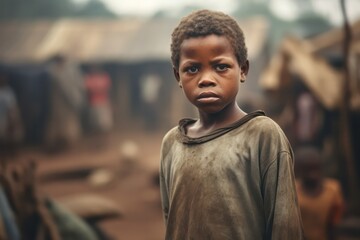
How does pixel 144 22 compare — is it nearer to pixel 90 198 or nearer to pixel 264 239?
pixel 90 198

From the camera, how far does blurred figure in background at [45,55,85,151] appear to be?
47.7ft

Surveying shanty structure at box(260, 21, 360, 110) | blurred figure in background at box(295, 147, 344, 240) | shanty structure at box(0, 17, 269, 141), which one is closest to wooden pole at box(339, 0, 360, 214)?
shanty structure at box(260, 21, 360, 110)

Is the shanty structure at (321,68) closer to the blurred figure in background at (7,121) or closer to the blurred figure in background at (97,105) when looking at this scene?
the blurred figure in background at (7,121)

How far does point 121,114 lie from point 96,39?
9.18 ft

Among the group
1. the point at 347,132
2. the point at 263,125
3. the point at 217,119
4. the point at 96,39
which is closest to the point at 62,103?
the point at 96,39

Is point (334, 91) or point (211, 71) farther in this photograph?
point (334, 91)

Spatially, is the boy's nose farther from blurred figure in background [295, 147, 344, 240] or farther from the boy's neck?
blurred figure in background [295, 147, 344, 240]

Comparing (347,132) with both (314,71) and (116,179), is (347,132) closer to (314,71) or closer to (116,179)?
(314,71)

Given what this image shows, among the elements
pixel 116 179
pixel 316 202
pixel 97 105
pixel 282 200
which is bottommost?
pixel 116 179

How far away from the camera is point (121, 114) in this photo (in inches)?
717

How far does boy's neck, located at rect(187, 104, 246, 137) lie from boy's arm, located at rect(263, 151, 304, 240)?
222 millimetres

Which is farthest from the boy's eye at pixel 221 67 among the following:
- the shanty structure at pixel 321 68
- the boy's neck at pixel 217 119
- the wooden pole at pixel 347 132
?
the shanty structure at pixel 321 68

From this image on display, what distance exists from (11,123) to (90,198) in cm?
753

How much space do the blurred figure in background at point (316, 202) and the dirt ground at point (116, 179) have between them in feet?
7.61
